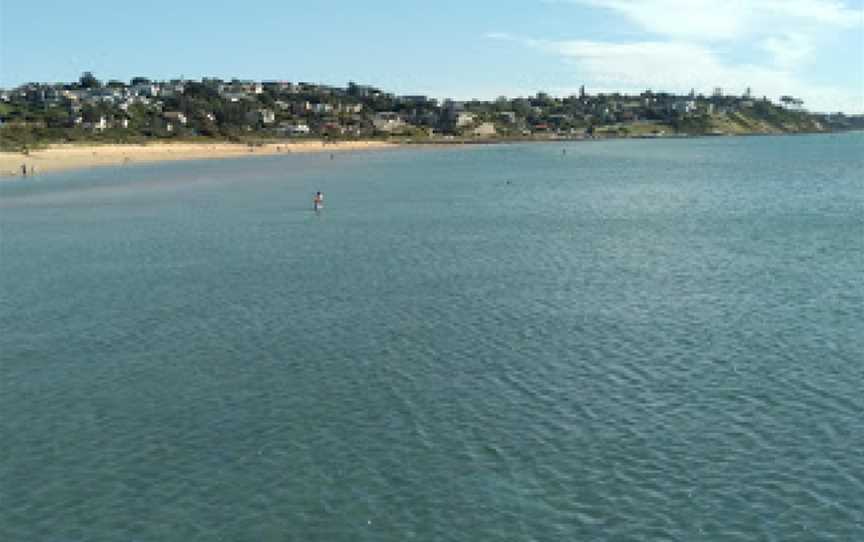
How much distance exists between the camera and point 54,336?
46.2 m

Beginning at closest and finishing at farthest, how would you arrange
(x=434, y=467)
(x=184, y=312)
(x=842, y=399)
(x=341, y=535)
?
1. (x=341, y=535)
2. (x=434, y=467)
3. (x=842, y=399)
4. (x=184, y=312)

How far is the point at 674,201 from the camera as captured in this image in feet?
416

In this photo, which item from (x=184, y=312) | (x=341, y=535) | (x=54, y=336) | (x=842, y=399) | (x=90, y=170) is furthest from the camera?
(x=90, y=170)

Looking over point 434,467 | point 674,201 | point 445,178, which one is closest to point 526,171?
point 445,178

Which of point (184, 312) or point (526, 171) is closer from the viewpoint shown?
point (184, 312)

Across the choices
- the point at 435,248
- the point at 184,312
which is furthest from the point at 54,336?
the point at 435,248

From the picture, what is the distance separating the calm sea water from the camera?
25.9 meters

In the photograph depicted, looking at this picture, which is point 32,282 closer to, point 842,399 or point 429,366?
point 429,366

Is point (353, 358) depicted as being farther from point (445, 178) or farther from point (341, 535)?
point (445, 178)

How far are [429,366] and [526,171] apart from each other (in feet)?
532

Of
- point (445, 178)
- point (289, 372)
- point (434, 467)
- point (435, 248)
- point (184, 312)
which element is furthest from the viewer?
point (445, 178)

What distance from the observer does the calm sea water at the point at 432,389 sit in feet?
85.0

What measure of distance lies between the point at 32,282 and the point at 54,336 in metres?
17.4

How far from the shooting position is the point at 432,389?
37.0 m
